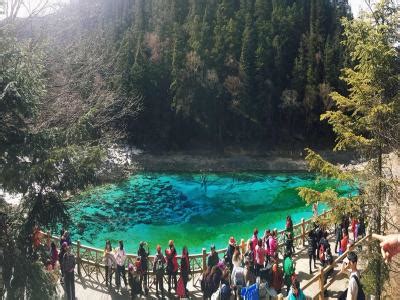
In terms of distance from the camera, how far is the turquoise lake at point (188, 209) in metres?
23.7

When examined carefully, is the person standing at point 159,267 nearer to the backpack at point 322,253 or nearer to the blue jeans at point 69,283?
the blue jeans at point 69,283

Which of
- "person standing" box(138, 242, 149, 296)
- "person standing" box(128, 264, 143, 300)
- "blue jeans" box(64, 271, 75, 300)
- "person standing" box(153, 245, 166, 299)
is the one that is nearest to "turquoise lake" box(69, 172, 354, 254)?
"blue jeans" box(64, 271, 75, 300)

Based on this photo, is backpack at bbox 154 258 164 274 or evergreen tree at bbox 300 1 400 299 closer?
evergreen tree at bbox 300 1 400 299

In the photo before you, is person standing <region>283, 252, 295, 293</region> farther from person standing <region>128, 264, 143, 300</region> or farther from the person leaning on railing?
the person leaning on railing

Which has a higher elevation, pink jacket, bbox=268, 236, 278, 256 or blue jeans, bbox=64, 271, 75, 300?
pink jacket, bbox=268, 236, 278, 256

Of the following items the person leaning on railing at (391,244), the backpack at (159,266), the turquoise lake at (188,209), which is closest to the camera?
the person leaning on railing at (391,244)

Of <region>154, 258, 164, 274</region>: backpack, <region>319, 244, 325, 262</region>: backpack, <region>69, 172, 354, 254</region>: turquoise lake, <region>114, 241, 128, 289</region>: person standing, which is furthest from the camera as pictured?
<region>69, 172, 354, 254</region>: turquoise lake

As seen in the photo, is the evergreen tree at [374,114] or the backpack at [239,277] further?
the backpack at [239,277]

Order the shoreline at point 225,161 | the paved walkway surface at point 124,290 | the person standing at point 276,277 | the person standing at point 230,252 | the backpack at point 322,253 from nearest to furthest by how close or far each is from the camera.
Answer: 1. the person standing at point 276,277
2. the paved walkway surface at point 124,290
3. the person standing at point 230,252
4. the backpack at point 322,253
5. the shoreline at point 225,161

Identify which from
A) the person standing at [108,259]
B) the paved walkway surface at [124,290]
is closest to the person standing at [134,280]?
the paved walkway surface at [124,290]

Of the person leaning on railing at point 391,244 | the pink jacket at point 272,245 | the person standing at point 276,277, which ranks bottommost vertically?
the person standing at point 276,277

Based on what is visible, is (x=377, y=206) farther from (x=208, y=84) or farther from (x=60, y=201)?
(x=208, y=84)

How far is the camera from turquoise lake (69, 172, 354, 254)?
2366cm

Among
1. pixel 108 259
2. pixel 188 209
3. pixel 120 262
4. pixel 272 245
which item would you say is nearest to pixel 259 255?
pixel 272 245
